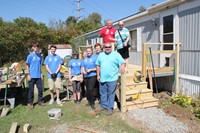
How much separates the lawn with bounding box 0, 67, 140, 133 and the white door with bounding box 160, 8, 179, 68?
3408mm

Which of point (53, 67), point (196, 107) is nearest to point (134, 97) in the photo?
point (196, 107)

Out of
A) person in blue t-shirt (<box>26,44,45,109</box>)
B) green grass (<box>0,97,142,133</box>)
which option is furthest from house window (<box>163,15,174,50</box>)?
person in blue t-shirt (<box>26,44,45,109</box>)

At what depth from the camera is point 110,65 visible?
15.1 ft

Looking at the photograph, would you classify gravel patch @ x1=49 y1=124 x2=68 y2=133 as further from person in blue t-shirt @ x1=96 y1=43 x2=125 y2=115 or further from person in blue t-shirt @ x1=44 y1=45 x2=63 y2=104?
person in blue t-shirt @ x1=44 y1=45 x2=63 y2=104

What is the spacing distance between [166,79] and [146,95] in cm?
225

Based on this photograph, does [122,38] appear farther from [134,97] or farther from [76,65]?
[134,97]

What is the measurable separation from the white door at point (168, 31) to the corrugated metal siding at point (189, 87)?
0.85m

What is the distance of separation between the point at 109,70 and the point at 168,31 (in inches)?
148

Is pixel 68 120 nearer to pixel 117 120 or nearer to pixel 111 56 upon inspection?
pixel 117 120

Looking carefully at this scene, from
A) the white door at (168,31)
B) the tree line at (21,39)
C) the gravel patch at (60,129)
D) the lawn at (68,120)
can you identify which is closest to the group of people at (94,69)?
the lawn at (68,120)

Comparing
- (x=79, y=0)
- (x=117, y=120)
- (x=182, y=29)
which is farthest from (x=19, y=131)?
(x=79, y=0)

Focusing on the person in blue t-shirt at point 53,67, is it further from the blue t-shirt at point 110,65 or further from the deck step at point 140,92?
the deck step at point 140,92

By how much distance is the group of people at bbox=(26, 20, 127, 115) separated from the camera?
464cm

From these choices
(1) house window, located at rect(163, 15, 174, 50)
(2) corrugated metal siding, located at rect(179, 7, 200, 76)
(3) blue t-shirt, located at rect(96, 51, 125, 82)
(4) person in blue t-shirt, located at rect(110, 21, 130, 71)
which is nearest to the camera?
(3) blue t-shirt, located at rect(96, 51, 125, 82)
